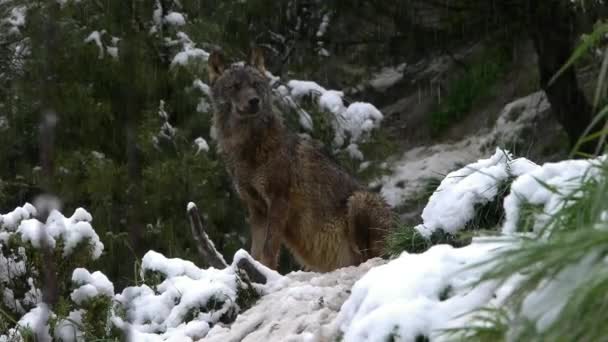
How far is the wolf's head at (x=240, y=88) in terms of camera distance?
9.05 m

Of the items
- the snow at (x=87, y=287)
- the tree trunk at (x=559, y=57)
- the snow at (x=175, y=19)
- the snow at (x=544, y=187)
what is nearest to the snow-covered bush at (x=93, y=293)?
the snow at (x=87, y=287)

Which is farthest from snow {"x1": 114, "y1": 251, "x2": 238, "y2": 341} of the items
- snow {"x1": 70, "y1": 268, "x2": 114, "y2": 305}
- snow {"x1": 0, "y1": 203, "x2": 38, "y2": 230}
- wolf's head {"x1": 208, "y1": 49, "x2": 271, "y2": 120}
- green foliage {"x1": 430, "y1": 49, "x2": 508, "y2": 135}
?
green foliage {"x1": 430, "y1": 49, "x2": 508, "y2": 135}

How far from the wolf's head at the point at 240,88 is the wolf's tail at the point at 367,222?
113cm

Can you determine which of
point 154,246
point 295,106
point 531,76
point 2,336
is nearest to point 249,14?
point 295,106

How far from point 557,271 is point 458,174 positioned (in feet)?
9.73

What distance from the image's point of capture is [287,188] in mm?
8961

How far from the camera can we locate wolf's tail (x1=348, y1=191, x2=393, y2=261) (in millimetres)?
9016

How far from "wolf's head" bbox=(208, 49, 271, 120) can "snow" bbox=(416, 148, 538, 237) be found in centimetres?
353

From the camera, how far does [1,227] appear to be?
25.5ft

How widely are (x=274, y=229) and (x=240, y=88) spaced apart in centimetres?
125

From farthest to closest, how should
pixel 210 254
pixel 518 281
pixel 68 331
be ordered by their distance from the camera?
pixel 210 254
pixel 68 331
pixel 518 281

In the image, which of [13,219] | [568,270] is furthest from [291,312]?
[13,219]

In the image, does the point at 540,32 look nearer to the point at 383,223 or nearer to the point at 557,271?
the point at 383,223

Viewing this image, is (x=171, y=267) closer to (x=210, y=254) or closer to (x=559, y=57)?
(x=210, y=254)
